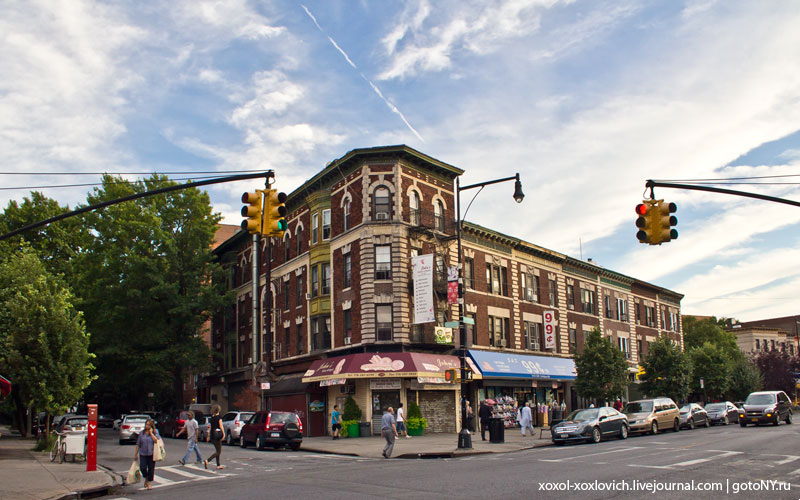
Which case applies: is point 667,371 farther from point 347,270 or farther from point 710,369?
point 347,270

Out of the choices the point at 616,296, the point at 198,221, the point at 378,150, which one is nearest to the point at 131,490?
the point at 378,150

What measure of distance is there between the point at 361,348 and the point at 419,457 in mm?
12593

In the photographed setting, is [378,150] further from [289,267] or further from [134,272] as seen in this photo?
[134,272]

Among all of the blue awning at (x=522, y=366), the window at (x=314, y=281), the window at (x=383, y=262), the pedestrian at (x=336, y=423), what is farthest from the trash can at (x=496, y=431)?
the window at (x=314, y=281)

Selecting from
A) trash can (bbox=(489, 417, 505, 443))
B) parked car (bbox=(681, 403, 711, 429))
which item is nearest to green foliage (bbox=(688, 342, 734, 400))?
parked car (bbox=(681, 403, 711, 429))

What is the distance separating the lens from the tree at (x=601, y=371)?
127ft

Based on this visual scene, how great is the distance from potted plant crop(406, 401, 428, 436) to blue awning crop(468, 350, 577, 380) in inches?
194

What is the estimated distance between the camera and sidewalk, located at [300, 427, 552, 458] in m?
23.5

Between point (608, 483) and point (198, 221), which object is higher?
point (198, 221)

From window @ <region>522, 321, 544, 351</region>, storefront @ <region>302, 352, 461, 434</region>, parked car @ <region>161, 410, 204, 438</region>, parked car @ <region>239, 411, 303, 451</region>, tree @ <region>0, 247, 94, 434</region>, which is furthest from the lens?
window @ <region>522, 321, 544, 351</region>

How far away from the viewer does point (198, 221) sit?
1827 inches

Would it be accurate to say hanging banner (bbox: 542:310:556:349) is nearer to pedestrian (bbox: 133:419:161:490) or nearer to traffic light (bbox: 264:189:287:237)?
pedestrian (bbox: 133:419:161:490)

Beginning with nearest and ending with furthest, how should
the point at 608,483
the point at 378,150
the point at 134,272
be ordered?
the point at 608,483 < the point at 378,150 < the point at 134,272

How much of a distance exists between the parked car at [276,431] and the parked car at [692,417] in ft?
65.7
